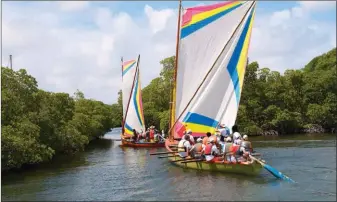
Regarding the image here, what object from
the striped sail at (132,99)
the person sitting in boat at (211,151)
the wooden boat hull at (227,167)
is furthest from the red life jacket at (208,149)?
the striped sail at (132,99)

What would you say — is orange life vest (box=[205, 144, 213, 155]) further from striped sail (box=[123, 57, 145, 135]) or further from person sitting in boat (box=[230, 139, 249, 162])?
striped sail (box=[123, 57, 145, 135])

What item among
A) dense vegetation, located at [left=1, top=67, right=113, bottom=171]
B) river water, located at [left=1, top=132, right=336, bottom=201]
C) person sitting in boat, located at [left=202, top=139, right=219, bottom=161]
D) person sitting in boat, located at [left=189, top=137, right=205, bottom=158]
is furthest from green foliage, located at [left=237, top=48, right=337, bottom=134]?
person sitting in boat, located at [left=202, top=139, right=219, bottom=161]

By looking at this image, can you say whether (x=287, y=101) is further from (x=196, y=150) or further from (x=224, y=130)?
(x=196, y=150)

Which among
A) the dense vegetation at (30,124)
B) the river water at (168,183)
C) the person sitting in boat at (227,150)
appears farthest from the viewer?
the dense vegetation at (30,124)

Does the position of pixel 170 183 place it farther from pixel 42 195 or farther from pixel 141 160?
pixel 141 160

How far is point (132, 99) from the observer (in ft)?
135

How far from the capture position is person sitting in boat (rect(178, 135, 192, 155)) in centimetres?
2198

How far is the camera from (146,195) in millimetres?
15992

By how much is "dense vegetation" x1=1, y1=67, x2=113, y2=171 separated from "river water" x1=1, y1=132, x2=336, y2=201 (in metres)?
1.18

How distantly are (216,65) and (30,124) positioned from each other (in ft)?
37.4

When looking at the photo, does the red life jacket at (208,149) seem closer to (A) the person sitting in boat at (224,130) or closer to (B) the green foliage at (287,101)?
(A) the person sitting in boat at (224,130)

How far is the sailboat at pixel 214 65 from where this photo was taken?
74.8 feet

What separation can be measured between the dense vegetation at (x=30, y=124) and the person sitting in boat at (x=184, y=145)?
8.38 meters

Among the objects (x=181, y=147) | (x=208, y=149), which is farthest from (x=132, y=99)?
(x=208, y=149)
